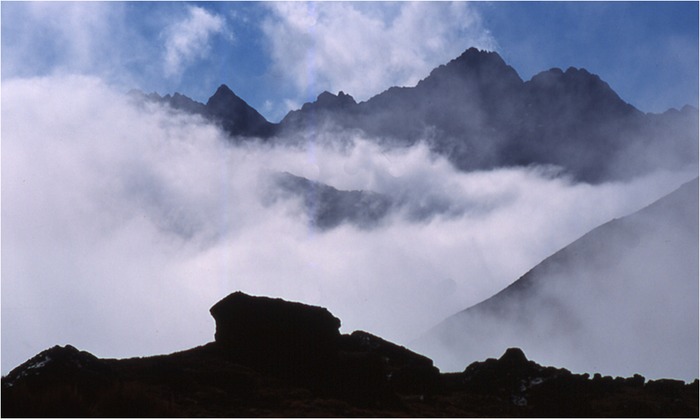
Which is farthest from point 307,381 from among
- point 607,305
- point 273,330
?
point 607,305

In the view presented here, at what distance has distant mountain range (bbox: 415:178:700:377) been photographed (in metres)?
162

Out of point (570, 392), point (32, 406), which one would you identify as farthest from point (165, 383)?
point (570, 392)

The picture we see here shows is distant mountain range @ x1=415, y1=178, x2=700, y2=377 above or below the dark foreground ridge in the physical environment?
above

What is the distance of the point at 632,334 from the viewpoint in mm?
166625

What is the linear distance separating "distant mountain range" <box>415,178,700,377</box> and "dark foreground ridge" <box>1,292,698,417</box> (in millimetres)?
149361

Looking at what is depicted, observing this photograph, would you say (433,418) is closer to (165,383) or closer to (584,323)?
(165,383)

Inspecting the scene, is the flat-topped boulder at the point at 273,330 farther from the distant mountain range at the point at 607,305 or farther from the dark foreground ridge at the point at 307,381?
the distant mountain range at the point at 607,305

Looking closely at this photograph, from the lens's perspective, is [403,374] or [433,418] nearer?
[433,418]

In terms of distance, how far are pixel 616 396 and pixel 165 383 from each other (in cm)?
2210

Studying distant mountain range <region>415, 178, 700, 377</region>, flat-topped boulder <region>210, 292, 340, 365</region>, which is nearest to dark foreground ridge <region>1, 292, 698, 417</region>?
flat-topped boulder <region>210, 292, 340, 365</region>

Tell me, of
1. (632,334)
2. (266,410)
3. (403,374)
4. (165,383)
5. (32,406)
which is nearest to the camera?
(32,406)

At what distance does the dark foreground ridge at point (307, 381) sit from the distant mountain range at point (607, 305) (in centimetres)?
14936

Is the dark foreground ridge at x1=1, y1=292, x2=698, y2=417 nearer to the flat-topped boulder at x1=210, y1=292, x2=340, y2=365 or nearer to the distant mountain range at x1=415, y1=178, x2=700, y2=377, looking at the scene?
the flat-topped boulder at x1=210, y1=292, x2=340, y2=365

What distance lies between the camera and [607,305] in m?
172
